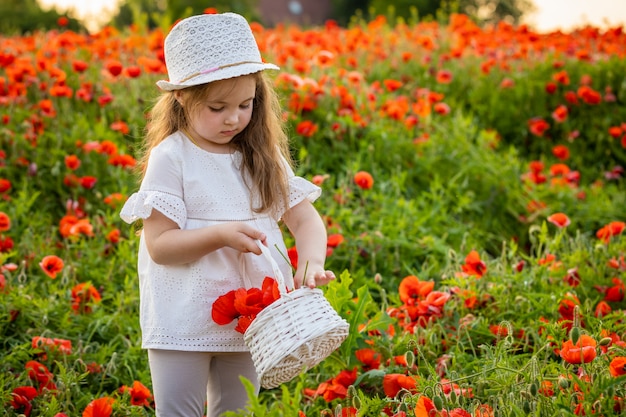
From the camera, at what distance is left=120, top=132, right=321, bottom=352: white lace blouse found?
2.30m

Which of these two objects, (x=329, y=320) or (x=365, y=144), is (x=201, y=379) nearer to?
(x=329, y=320)

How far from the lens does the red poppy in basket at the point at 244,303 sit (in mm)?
2090

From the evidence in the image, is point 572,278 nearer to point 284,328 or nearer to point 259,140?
point 259,140

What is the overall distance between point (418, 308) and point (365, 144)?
6.81 ft

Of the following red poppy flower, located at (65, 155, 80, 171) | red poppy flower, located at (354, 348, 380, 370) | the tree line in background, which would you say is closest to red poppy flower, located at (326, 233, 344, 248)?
red poppy flower, located at (354, 348, 380, 370)

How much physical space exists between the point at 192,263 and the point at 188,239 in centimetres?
12

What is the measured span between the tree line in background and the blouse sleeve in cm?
477

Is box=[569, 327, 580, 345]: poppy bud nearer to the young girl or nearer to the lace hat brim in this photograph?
the young girl

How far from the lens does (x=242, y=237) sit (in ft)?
7.02

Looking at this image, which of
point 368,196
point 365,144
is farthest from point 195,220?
point 365,144

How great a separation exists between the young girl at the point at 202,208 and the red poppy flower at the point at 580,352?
27.1 inches

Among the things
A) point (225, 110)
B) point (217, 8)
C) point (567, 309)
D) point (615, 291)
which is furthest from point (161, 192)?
point (217, 8)

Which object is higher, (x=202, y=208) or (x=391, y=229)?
(x=202, y=208)

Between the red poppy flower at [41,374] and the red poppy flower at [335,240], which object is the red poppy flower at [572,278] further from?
the red poppy flower at [41,374]
